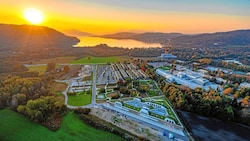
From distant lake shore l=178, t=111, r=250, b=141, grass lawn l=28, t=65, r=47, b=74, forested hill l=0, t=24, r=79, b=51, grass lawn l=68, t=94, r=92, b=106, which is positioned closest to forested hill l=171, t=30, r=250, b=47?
forested hill l=0, t=24, r=79, b=51

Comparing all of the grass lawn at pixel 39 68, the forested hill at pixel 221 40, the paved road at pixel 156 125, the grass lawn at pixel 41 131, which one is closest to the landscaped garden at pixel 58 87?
the grass lawn at pixel 41 131

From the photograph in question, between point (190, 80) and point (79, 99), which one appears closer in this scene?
point (79, 99)

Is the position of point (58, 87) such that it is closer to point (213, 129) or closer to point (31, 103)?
point (31, 103)

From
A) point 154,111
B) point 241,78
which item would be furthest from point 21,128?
point 241,78

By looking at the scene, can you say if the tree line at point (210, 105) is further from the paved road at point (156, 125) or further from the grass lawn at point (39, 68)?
the grass lawn at point (39, 68)

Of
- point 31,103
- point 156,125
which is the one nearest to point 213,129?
point 156,125

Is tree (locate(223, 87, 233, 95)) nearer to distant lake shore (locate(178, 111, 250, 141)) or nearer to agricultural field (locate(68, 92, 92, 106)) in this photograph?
distant lake shore (locate(178, 111, 250, 141))

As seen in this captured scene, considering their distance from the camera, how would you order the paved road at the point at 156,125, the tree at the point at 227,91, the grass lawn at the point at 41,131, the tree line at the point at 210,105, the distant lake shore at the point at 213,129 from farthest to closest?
the tree at the point at 227,91
the tree line at the point at 210,105
the distant lake shore at the point at 213,129
the paved road at the point at 156,125
the grass lawn at the point at 41,131
